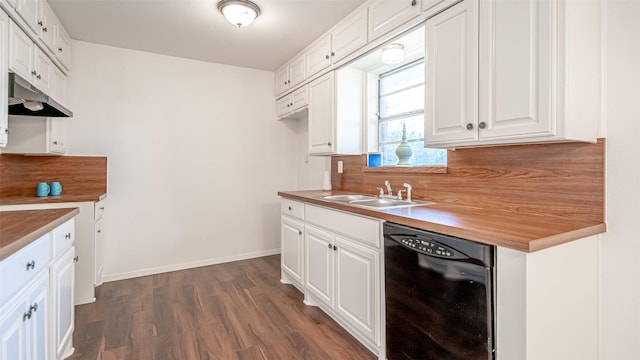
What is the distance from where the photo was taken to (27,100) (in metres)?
1.89

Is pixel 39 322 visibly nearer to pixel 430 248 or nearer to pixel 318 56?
pixel 430 248

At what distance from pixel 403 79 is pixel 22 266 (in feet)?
8.59

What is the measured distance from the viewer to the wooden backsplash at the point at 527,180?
1.36 m

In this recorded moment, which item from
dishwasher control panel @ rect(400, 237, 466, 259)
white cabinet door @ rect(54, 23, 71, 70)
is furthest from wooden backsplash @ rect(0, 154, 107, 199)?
dishwasher control panel @ rect(400, 237, 466, 259)

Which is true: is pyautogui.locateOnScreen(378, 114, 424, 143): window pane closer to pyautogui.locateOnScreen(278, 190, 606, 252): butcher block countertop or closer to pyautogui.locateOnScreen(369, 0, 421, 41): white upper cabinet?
pyautogui.locateOnScreen(369, 0, 421, 41): white upper cabinet

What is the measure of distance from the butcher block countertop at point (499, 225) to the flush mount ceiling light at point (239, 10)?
1.71 metres

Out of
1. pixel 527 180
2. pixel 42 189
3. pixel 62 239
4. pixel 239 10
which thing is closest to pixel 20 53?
pixel 42 189

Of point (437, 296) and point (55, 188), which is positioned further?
point (55, 188)

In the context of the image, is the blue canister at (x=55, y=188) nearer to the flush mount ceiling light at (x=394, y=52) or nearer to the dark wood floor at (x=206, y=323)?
the dark wood floor at (x=206, y=323)

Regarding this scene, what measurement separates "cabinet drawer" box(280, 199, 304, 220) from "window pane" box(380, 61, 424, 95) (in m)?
1.29

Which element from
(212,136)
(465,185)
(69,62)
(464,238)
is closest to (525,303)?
(464,238)

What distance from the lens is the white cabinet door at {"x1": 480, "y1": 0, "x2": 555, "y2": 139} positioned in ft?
4.11

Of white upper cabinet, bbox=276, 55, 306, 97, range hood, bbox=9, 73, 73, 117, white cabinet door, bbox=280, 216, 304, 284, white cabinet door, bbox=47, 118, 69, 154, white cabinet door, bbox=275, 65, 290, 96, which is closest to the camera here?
range hood, bbox=9, 73, 73, 117

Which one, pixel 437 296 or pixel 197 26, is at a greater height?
pixel 197 26
